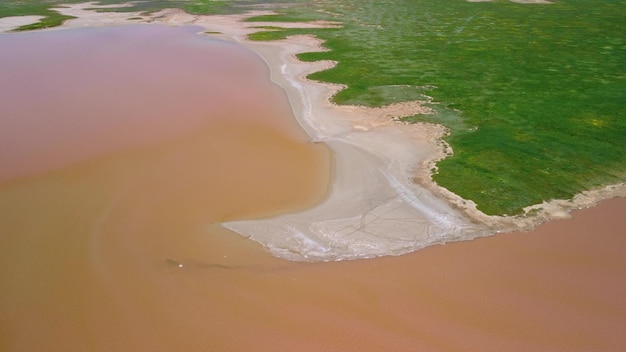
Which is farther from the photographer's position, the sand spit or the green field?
the green field

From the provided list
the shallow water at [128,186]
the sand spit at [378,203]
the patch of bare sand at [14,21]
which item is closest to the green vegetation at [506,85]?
the sand spit at [378,203]

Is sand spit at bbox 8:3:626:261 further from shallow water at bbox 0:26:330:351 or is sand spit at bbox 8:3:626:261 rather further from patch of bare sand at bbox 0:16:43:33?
patch of bare sand at bbox 0:16:43:33

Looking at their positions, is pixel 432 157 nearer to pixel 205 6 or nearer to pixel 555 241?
pixel 555 241

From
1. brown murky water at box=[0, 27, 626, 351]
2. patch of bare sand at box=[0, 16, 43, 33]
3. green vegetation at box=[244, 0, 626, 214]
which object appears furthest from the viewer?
patch of bare sand at box=[0, 16, 43, 33]

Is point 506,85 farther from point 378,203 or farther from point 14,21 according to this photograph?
point 14,21

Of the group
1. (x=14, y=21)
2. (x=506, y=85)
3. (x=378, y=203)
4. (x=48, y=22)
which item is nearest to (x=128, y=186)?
(x=378, y=203)

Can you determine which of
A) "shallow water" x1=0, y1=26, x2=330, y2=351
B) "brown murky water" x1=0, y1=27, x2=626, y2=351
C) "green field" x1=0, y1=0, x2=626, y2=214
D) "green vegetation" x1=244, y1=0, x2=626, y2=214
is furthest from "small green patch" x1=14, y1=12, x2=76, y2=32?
"brown murky water" x1=0, y1=27, x2=626, y2=351

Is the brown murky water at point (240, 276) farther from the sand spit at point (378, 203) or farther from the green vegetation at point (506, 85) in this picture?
the green vegetation at point (506, 85)

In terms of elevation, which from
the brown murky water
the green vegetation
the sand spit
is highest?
the green vegetation
